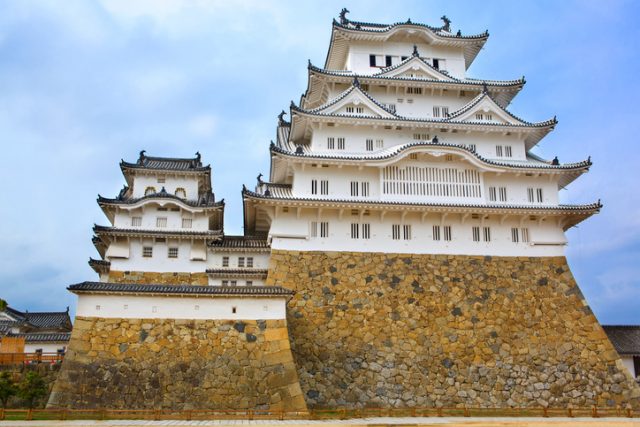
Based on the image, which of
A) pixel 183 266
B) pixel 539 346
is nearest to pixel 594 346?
pixel 539 346

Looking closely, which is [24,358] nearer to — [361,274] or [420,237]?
[361,274]

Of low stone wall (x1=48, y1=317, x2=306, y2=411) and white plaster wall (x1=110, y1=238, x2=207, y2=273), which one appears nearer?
low stone wall (x1=48, y1=317, x2=306, y2=411)

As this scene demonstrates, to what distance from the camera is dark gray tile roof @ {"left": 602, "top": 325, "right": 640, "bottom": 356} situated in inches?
1144

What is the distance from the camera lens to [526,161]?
100ft

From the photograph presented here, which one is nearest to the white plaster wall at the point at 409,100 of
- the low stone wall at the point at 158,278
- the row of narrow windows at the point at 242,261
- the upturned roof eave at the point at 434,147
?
the upturned roof eave at the point at 434,147

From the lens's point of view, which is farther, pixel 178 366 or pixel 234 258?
pixel 234 258

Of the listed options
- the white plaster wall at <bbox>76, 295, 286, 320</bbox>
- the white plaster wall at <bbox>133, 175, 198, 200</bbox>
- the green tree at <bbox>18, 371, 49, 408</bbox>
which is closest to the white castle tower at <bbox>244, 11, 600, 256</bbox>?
the white plaster wall at <bbox>133, 175, 198, 200</bbox>

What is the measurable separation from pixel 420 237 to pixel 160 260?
1265 centimetres

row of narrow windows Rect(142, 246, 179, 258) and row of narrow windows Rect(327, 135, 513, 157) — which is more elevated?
row of narrow windows Rect(327, 135, 513, 157)

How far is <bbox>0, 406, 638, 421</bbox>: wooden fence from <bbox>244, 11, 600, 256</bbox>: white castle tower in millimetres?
7746

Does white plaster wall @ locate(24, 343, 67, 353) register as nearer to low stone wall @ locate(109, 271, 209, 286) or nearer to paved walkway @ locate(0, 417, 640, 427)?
low stone wall @ locate(109, 271, 209, 286)

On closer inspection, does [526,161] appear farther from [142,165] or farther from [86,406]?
[86,406]

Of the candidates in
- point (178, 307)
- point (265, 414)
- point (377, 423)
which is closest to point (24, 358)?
point (178, 307)

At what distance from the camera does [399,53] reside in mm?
34812
